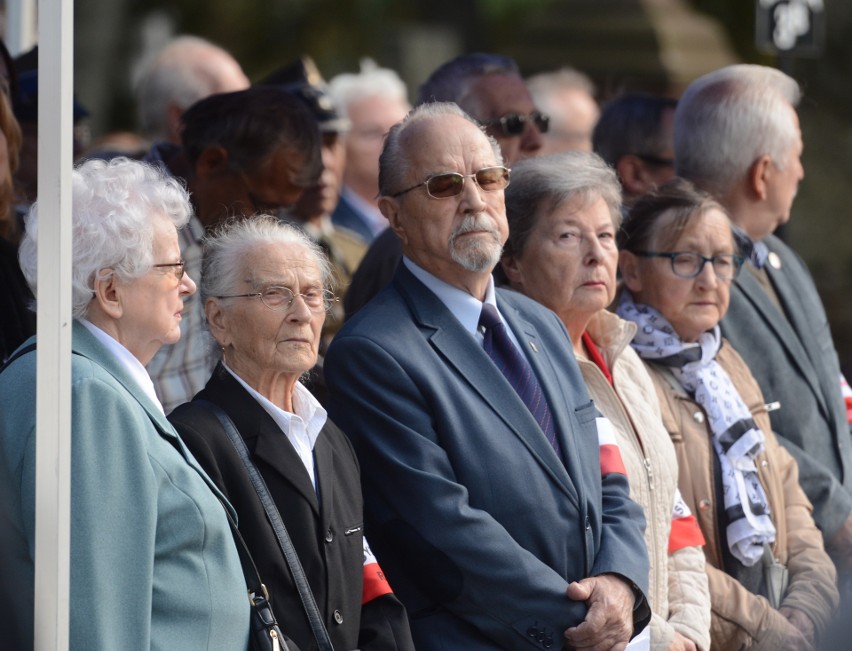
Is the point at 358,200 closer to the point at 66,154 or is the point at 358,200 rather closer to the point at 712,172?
the point at 712,172

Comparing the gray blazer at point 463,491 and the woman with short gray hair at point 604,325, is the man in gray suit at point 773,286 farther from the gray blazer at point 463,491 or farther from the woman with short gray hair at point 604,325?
the gray blazer at point 463,491

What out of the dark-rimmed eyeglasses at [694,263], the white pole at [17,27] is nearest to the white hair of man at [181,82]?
the white pole at [17,27]

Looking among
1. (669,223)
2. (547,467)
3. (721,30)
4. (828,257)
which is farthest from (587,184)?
(721,30)

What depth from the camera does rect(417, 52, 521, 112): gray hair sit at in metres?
5.23

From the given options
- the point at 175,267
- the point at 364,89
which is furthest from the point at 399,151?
the point at 364,89

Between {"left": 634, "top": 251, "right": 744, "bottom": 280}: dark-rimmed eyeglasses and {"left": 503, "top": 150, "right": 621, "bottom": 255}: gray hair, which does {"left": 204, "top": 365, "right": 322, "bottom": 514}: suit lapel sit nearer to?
{"left": 503, "top": 150, "right": 621, "bottom": 255}: gray hair

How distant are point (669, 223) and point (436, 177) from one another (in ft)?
3.39

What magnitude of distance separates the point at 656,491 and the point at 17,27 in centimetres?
344

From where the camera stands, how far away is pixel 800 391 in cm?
500

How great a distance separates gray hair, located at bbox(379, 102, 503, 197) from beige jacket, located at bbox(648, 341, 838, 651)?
1070 millimetres

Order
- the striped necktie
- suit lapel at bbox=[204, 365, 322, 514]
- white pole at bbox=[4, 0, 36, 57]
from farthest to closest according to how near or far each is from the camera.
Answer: white pole at bbox=[4, 0, 36, 57] < the striped necktie < suit lapel at bbox=[204, 365, 322, 514]

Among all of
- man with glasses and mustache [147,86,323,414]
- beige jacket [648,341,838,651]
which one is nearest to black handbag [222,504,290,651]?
man with glasses and mustache [147,86,323,414]

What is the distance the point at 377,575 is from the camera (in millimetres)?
3381

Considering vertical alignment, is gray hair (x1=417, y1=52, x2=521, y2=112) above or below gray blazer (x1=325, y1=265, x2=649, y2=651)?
above
